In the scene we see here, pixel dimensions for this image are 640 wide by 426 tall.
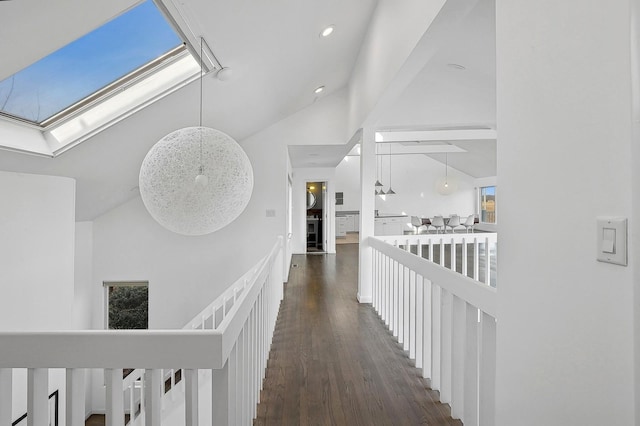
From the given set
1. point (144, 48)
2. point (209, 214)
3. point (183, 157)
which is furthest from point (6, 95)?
point (209, 214)

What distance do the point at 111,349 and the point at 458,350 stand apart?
1.56 meters

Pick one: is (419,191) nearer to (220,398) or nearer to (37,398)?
(220,398)

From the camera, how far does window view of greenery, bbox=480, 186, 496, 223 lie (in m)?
12.8

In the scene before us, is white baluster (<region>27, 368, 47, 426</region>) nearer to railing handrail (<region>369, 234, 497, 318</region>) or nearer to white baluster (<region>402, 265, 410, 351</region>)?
railing handrail (<region>369, 234, 497, 318</region>)

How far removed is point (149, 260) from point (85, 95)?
3729 mm

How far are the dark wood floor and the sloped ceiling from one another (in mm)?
2539

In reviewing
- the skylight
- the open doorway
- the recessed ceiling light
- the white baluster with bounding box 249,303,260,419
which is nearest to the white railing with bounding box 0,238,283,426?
the white baluster with bounding box 249,303,260,419

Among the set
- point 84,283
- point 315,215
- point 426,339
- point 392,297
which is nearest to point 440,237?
point 392,297

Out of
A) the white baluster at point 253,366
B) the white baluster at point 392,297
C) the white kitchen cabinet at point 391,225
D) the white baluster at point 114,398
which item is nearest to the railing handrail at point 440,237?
the white baluster at point 392,297

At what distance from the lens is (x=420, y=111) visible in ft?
15.1

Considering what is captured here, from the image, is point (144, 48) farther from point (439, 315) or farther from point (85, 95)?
point (439, 315)

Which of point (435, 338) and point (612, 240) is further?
point (435, 338)

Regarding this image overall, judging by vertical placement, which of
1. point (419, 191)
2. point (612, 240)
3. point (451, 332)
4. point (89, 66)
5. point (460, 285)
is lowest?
point (451, 332)

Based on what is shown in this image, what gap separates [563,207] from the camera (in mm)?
982
